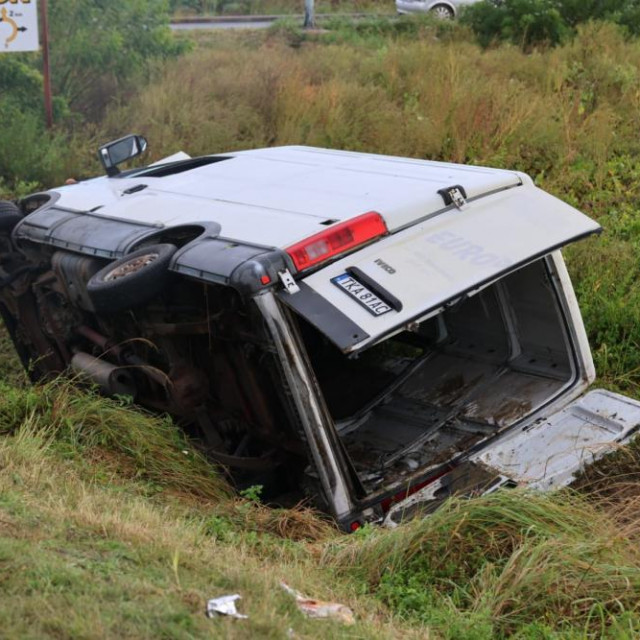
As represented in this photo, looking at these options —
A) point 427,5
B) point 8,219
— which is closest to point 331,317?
→ point 8,219

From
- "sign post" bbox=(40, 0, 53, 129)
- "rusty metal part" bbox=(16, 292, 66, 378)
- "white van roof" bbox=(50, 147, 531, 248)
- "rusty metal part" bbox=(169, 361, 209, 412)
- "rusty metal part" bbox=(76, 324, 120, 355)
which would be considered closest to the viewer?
"white van roof" bbox=(50, 147, 531, 248)

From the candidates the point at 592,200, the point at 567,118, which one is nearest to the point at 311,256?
the point at 592,200

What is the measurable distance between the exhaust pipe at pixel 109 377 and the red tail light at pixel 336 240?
4.45 ft

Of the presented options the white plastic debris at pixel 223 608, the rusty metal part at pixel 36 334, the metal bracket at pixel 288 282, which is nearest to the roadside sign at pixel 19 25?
the rusty metal part at pixel 36 334

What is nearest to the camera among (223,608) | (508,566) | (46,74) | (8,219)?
(223,608)

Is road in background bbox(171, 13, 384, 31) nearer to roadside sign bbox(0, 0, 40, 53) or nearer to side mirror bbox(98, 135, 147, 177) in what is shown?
roadside sign bbox(0, 0, 40, 53)

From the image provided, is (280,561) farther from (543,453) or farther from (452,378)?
(452,378)

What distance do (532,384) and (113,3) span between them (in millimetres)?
8946

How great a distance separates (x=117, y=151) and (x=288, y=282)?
2.57 meters

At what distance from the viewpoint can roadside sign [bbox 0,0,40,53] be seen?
937cm

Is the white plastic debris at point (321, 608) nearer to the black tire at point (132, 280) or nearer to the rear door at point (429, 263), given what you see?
the rear door at point (429, 263)

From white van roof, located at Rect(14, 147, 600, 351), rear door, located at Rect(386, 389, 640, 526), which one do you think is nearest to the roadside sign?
white van roof, located at Rect(14, 147, 600, 351)

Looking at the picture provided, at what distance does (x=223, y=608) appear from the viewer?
322 cm

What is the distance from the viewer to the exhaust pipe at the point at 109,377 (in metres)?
5.26
